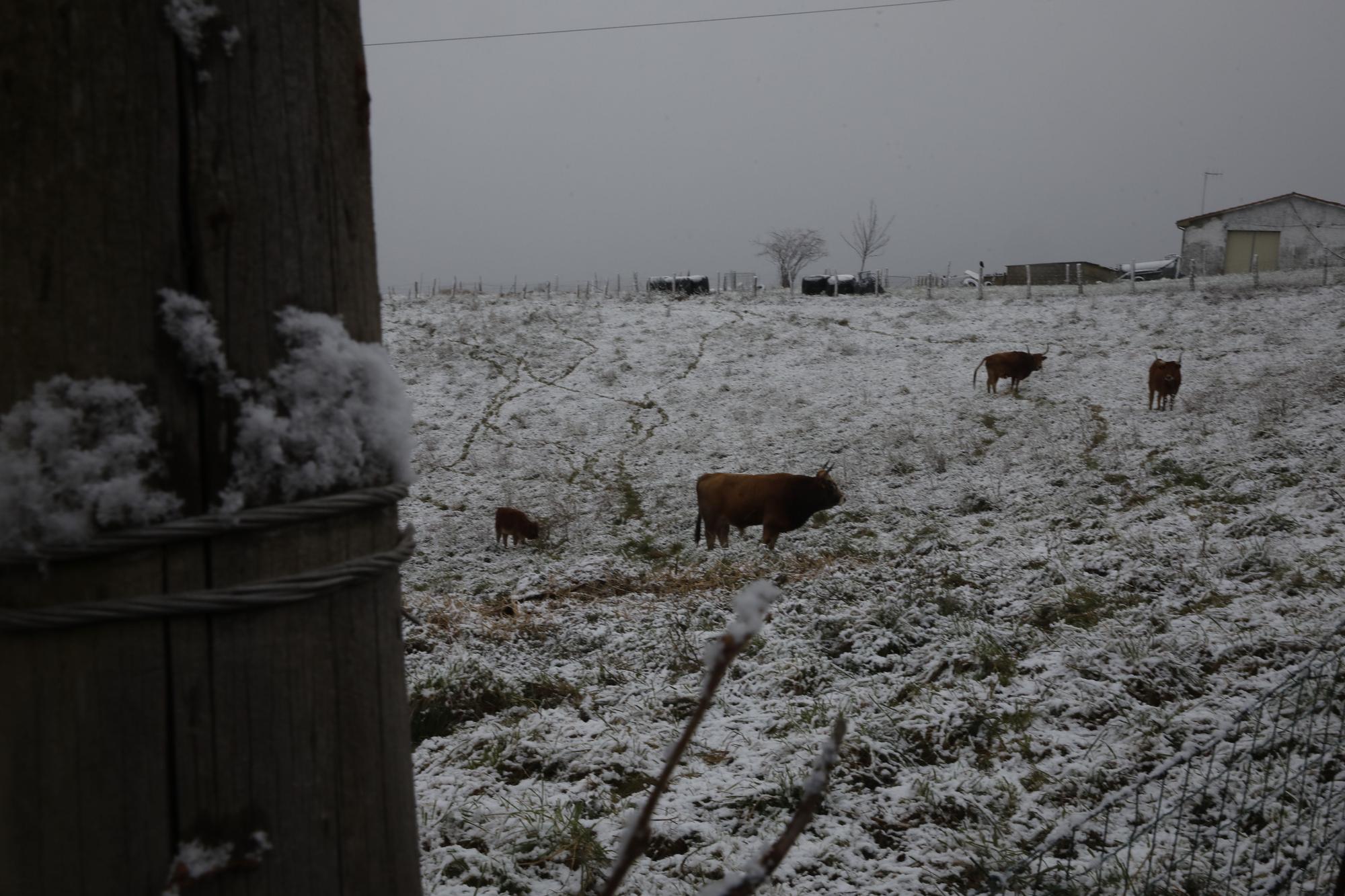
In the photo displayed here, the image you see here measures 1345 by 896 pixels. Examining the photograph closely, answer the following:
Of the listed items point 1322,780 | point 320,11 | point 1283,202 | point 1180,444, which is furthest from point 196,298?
point 1283,202

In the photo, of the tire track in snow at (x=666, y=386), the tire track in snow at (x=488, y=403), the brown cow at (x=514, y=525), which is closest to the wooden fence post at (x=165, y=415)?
the brown cow at (x=514, y=525)

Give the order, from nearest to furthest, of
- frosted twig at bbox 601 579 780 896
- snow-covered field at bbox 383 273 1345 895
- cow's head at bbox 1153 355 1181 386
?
frosted twig at bbox 601 579 780 896, snow-covered field at bbox 383 273 1345 895, cow's head at bbox 1153 355 1181 386

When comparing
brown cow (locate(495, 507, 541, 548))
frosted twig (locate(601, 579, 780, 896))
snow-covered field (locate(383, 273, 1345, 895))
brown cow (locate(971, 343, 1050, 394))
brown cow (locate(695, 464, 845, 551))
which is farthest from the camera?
brown cow (locate(971, 343, 1050, 394))

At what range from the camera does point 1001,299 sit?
79.8 ft

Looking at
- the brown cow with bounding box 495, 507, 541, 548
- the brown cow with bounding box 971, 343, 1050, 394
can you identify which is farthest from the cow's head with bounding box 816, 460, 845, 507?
the brown cow with bounding box 971, 343, 1050, 394

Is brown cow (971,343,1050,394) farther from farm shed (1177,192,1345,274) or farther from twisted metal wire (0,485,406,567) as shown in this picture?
farm shed (1177,192,1345,274)

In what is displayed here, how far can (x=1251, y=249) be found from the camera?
30.1 meters

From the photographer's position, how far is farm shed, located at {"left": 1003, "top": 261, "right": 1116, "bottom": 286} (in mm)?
32100

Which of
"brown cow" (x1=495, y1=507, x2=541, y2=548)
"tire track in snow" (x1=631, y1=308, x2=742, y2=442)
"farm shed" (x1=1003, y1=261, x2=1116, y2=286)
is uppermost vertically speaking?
"farm shed" (x1=1003, y1=261, x2=1116, y2=286)

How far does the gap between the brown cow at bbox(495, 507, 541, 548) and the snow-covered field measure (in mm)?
232

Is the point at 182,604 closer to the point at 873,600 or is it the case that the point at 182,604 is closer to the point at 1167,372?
the point at 873,600

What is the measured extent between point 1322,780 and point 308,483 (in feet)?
13.7

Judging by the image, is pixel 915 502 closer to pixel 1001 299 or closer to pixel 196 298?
pixel 196 298

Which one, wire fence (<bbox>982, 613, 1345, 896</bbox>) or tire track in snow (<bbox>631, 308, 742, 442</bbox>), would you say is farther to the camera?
tire track in snow (<bbox>631, 308, 742, 442</bbox>)
